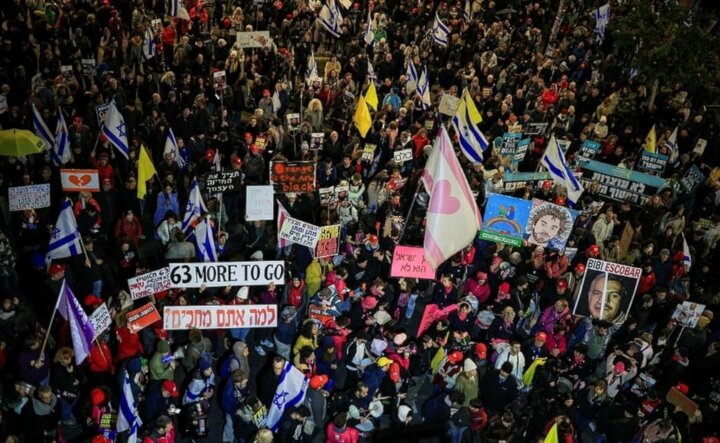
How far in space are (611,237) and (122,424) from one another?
30.1ft

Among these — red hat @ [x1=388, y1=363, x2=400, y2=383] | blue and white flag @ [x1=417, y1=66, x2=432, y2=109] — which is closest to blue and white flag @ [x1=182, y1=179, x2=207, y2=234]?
red hat @ [x1=388, y1=363, x2=400, y2=383]

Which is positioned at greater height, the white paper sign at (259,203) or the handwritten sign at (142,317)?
the white paper sign at (259,203)

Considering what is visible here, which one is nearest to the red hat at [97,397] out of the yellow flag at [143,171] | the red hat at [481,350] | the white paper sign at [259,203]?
the white paper sign at [259,203]

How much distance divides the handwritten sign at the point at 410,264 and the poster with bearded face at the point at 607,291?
97.3 inches

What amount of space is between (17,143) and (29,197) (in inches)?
55.0

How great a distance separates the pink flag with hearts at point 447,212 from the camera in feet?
30.9

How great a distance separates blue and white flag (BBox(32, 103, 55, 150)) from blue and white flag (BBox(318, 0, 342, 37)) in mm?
10046

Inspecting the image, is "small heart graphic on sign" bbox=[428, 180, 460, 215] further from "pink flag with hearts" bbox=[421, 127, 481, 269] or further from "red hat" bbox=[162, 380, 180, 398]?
"red hat" bbox=[162, 380, 180, 398]

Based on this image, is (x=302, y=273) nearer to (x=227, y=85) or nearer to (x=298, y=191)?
(x=298, y=191)

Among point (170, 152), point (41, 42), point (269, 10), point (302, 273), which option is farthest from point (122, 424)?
point (269, 10)

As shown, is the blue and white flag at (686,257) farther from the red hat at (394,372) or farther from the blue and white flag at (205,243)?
the blue and white flag at (205,243)

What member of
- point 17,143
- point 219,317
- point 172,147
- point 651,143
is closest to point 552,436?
point 219,317

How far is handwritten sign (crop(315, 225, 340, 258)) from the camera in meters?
11.3

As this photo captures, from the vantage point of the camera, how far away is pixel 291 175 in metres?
12.5
